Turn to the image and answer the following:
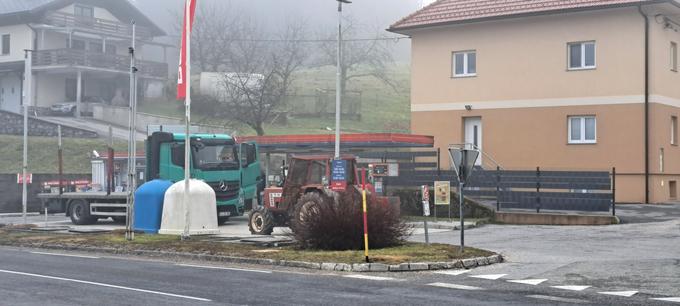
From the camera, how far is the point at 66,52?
65.6 meters

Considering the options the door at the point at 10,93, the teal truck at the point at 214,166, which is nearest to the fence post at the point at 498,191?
the teal truck at the point at 214,166

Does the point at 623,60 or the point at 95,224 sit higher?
the point at 623,60

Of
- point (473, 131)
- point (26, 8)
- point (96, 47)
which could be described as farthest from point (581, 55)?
point (96, 47)

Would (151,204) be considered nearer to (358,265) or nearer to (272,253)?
(272,253)

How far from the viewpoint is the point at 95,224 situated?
30.9 meters

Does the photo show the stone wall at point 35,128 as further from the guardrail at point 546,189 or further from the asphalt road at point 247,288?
the asphalt road at point 247,288

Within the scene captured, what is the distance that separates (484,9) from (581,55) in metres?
4.62

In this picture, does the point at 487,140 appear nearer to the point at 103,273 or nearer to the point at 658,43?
the point at 658,43

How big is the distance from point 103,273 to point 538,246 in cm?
1000

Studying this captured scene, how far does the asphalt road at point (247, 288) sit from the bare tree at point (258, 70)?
3520 cm

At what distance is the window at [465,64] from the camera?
3697cm

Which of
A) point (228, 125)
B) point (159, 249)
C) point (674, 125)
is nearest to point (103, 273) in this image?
point (159, 249)

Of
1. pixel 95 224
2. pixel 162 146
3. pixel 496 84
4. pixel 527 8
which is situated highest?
pixel 527 8

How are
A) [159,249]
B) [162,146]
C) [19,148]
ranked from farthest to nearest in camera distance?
[19,148] → [162,146] → [159,249]
